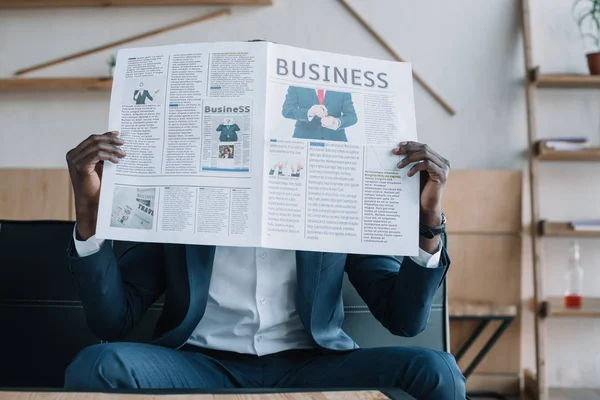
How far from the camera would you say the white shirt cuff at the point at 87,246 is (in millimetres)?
1396

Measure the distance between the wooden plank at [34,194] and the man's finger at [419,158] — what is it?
7.30ft

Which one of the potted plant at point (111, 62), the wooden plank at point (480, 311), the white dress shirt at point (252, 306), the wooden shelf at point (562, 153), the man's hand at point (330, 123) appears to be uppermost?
the potted plant at point (111, 62)

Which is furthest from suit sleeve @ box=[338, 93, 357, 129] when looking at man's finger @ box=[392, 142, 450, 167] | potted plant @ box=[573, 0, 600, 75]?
potted plant @ box=[573, 0, 600, 75]

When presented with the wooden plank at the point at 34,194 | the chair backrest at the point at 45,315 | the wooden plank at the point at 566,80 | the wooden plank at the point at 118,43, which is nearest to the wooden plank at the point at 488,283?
the wooden plank at the point at 566,80

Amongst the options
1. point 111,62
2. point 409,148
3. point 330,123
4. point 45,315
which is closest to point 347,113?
point 330,123

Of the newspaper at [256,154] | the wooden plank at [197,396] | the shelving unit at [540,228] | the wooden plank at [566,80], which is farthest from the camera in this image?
the wooden plank at [566,80]

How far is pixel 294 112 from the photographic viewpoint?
139 centimetres

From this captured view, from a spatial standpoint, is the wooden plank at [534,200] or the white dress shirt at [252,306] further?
the wooden plank at [534,200]

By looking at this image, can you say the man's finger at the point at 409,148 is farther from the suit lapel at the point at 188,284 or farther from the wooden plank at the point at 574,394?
the wooden plank at the point at 574,394

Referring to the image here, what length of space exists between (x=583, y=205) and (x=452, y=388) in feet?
7.56

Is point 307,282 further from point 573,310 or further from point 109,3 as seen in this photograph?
point 109,3

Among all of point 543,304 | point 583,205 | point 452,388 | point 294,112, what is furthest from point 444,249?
point 583,205

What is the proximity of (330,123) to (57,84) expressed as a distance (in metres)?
2.28

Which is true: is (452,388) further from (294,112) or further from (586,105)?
(586,105)
